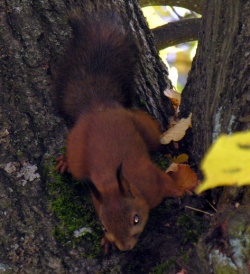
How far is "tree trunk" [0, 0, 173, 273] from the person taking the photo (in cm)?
155

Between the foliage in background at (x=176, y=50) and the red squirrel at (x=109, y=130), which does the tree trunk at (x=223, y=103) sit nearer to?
the red squirrel at (x=109, y=130)

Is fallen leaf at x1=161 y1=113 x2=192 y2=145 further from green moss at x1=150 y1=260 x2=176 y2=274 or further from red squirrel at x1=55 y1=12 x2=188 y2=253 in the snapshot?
green moss at x1=150 y1=260 x2=176 y2=274

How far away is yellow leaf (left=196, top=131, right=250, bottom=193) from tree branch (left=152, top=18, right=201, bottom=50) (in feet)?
7.23

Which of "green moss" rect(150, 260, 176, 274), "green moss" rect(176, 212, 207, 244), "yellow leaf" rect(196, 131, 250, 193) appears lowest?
"green moss" rect(150, 260, 176, 274)

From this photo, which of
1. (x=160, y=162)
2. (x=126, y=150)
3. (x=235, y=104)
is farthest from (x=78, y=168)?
(x=235, y=104)

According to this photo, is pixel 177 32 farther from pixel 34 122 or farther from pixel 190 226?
pixel 190 226

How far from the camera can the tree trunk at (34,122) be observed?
155 centimetres

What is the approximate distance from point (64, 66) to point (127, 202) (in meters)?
0.59

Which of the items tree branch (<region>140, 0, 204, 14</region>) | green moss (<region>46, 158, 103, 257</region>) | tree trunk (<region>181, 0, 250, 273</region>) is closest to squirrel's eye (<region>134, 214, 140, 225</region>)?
green moss (<region>46, 158, 103, 257</region>)

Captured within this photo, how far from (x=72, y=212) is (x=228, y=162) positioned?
1151 millimetres

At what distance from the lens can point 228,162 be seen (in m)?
0.54

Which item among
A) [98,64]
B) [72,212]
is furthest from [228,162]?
[98,64]

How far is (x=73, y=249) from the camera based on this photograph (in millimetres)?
1550

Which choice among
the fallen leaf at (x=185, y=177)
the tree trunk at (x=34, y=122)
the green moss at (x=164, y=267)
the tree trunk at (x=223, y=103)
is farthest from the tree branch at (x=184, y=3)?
the green moss at (x=164, y=267)
